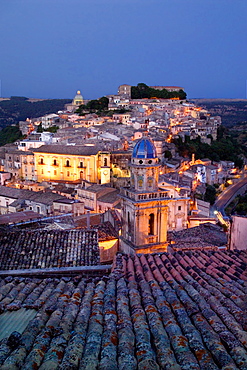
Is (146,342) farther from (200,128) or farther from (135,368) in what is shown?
(200,128)

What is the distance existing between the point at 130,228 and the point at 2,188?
22563mm

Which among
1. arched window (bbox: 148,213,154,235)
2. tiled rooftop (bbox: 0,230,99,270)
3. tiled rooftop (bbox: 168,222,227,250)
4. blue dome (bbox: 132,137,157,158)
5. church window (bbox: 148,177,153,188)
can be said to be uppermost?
blue dome (bbox: 132,137,157,158)

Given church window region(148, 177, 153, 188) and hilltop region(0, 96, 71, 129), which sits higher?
hilltop region(0, 96, 71, 129)

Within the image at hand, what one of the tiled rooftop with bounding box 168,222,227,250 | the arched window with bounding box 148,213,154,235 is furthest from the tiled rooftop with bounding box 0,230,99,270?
the tiled rooftop with bounding box 168,222,227,250

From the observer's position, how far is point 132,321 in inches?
152

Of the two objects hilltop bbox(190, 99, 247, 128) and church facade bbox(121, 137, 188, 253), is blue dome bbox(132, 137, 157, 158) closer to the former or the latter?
church facade bbox(121, 137, 188, 253)

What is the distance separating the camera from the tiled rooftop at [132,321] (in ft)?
9.96

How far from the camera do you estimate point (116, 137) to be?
46438 mm

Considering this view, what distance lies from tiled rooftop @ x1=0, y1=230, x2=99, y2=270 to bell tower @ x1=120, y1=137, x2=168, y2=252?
291 centimetres

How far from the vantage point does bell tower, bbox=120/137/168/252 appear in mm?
13406

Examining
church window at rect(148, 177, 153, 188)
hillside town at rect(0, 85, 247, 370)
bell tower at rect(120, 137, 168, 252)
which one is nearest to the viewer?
hillside town at rect(0, 85, 247, 370)

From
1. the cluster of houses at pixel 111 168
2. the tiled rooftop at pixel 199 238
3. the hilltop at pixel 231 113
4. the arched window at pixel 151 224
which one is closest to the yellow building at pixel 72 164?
the cluster of houses at pixel 111 168

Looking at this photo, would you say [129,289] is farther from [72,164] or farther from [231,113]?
[231,113]

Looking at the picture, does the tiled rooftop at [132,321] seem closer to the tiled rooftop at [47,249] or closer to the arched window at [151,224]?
the tiled rooftop at [47,249]
